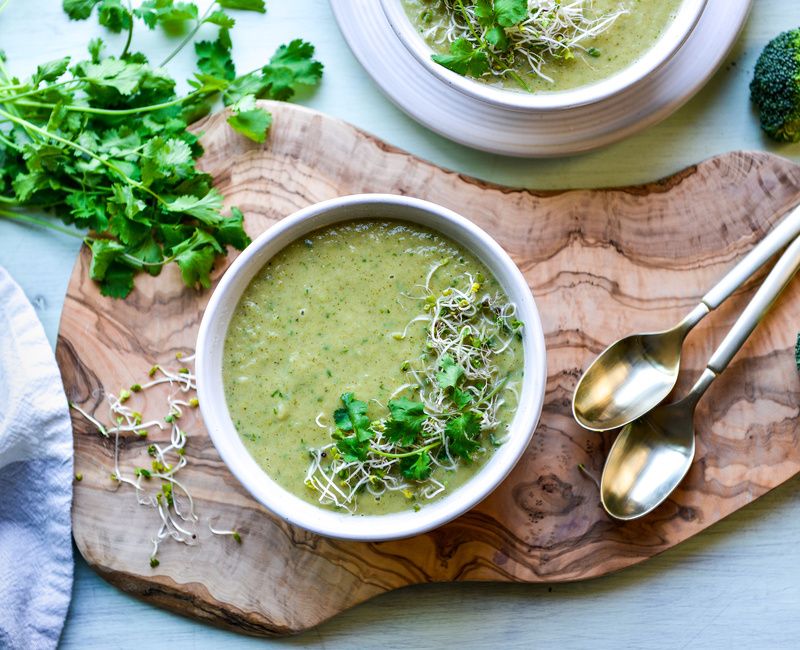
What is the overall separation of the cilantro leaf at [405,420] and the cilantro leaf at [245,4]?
1383mm

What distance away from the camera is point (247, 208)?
2.68 m

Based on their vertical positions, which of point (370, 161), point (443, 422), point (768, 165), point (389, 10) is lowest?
point (443, 422)

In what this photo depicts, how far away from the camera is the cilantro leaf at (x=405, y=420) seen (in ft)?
7.68

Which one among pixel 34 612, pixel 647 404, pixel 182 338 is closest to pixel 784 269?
pixel 647 404

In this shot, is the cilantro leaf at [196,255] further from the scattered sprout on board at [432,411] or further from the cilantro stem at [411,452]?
the cilantro stem at [411,452]

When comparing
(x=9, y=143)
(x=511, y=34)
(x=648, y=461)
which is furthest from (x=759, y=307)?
(x=9, y=143)

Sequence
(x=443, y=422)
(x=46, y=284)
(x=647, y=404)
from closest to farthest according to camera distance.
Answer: (x=443, y=422), (x=647, y=404), (x=46, y=284)

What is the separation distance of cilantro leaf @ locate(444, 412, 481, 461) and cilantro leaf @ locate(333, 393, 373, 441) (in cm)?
23

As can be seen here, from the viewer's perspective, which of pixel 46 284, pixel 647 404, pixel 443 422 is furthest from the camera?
pixel 46 284

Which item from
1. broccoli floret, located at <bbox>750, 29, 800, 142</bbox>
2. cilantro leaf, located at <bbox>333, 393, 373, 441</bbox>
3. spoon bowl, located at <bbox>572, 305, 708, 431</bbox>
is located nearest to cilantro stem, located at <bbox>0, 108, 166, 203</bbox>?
cilantro leaf, located at <bbox>333, 393, 373, 441</bbox>

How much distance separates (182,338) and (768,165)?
1.93 m

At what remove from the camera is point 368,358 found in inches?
96.5

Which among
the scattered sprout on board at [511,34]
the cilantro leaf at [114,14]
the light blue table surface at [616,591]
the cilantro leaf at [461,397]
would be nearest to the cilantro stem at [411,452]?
the cilantro leaf at [461,397]

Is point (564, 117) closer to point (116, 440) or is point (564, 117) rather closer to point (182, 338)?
point (182, 338)
